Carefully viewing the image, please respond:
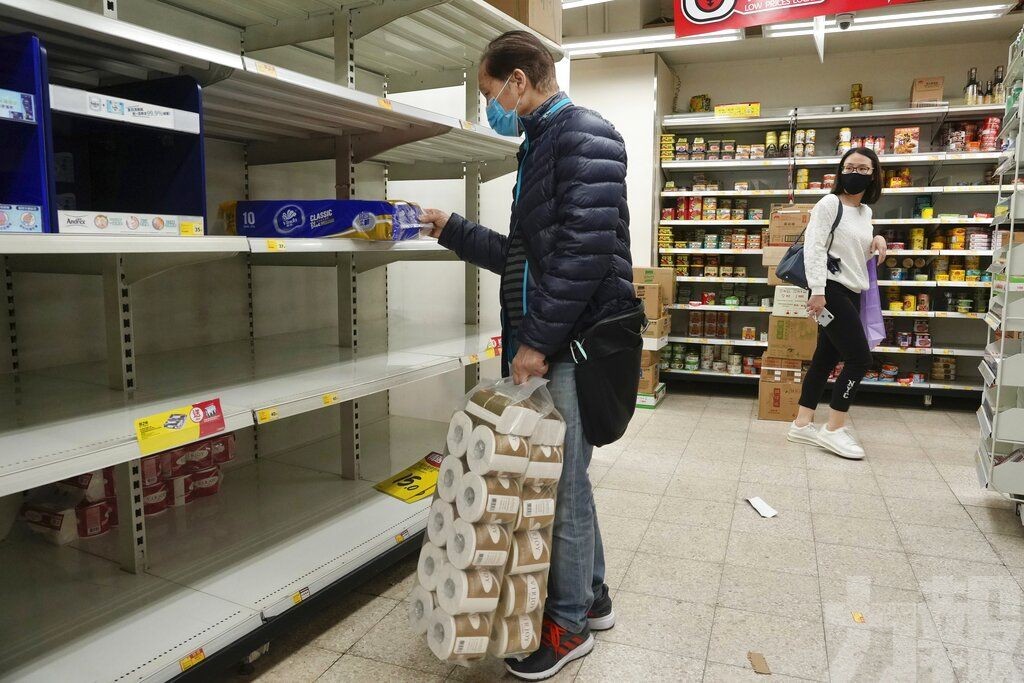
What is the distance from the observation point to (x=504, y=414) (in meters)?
1.83

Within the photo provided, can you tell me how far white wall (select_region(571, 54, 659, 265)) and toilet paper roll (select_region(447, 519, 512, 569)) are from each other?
15.3ft

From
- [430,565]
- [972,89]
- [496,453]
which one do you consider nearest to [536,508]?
[496,453]

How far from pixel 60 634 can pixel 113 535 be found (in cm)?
63

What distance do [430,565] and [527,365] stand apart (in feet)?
2.08

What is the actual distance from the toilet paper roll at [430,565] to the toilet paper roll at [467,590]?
3 centimetres

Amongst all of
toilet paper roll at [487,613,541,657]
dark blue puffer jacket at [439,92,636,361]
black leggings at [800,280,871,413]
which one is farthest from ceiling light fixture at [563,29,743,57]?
toilet paper roll at [487,613,541,657]

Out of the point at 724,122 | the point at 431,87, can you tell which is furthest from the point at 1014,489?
the point at 724,122

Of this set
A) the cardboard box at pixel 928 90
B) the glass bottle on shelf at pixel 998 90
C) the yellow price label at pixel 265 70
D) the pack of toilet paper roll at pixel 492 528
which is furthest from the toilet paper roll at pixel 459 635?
the glass bottle on shelf at pixel 998 90

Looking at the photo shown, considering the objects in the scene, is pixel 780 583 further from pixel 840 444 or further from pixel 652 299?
pixel 652 299

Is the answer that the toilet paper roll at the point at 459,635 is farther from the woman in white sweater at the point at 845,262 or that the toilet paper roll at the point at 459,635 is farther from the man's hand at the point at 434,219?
the woman in white sweater at the point at 845,262

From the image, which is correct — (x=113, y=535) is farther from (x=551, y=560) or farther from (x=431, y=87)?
(x=431, y=87)

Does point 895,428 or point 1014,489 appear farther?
point 895,428

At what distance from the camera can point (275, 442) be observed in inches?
130

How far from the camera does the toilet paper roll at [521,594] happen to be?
1914 mm
